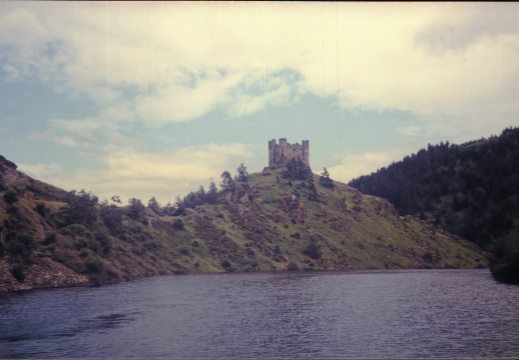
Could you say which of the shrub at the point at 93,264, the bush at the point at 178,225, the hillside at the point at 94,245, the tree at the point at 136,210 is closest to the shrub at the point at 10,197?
the hillside at the point at 94,245

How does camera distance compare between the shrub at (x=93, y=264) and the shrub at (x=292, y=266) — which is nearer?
the shrub at (x=93, y=264)

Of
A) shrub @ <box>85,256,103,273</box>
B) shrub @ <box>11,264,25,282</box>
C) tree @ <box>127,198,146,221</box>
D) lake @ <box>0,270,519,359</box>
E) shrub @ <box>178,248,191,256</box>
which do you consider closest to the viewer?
lake @ <box>0,270,519,359</box>

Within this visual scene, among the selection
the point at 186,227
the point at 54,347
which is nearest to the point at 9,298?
the point at 54,347

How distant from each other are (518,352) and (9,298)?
7307 cm

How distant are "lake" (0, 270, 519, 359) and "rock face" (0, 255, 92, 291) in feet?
22.7

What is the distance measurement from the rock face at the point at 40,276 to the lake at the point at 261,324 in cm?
691

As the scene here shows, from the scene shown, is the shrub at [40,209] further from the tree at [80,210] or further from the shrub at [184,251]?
the shrub at [184,251]

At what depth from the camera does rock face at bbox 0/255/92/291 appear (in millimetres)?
95938

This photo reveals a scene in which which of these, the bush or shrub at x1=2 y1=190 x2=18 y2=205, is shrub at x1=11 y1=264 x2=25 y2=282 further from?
the bush

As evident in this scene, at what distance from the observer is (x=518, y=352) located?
40.6 m

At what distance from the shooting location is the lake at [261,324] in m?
44.0

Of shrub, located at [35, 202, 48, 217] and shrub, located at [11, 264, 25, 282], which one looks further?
shrub, located at [35, 202, 48, 217]

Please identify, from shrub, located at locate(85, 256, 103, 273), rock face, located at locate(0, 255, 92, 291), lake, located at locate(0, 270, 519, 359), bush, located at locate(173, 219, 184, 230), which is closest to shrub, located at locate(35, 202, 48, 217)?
shrub, located at locate(85, 256, 103, 273)

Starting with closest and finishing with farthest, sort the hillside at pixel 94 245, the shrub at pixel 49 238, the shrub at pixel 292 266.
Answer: the hillside at pixel 94 245
the shrub at pixel 49 238
the shrub at pixel 292 266
